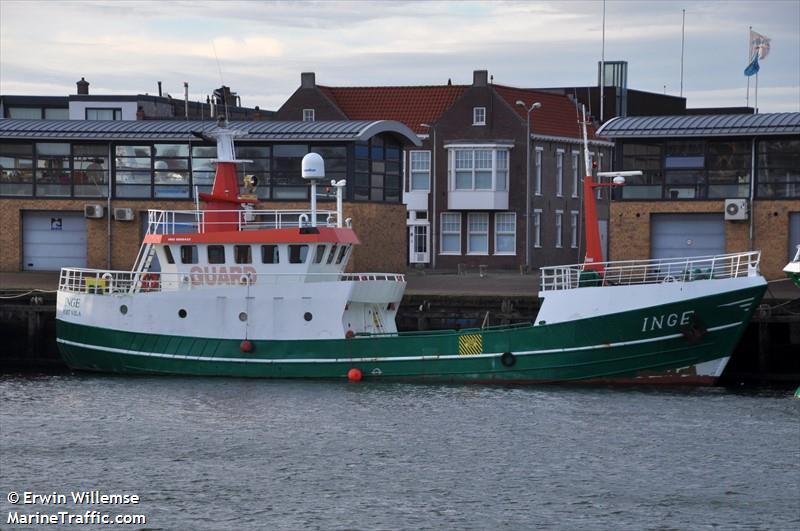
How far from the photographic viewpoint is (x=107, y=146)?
4369 centimetres

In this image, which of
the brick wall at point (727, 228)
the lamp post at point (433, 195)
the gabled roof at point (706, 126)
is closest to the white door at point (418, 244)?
the lamp post at point (433, 195)

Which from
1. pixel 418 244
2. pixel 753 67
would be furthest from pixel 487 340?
pixel 418 244

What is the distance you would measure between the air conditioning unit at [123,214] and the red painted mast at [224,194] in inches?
355

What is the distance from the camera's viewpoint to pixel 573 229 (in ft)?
197

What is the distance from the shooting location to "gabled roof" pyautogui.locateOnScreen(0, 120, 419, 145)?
1641 inches

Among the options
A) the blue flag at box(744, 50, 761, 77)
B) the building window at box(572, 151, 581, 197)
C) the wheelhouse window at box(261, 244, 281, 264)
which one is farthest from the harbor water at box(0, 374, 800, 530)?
the building window at box(572, 151, 581, 197)

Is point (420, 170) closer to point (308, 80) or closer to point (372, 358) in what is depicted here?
point (308, 80)

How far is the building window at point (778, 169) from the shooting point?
130 ft

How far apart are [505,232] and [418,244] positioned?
3593mm

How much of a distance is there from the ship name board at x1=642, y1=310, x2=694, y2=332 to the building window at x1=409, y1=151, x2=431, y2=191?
2669cm

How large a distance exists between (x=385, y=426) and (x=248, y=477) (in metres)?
4.41

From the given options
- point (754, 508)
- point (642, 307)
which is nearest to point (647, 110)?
point (642, 307)

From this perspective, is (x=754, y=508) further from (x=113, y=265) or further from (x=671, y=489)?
(x=113, y=265)

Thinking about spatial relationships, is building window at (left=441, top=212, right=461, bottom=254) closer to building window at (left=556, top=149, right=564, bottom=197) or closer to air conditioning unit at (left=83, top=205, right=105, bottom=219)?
building window at (left=556, top=149, right=564, bottom=197)
